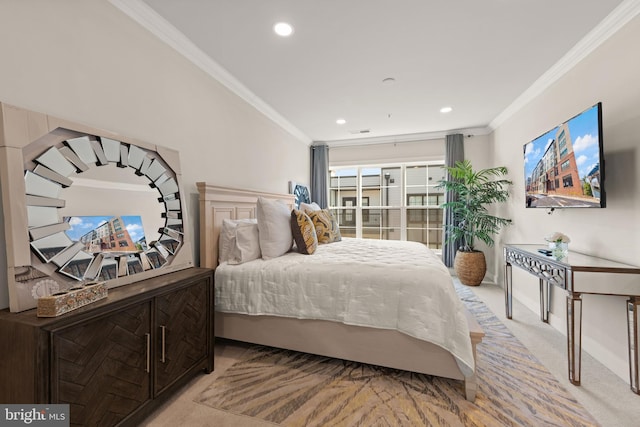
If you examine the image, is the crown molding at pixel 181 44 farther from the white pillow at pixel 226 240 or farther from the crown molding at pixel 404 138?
the crown molding at pixel 404 138

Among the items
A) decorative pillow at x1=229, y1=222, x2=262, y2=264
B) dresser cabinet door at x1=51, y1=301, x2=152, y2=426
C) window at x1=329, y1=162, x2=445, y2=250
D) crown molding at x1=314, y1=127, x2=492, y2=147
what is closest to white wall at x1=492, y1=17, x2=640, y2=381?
crown molding at x1=314, y1=127, x2=492, y2=147

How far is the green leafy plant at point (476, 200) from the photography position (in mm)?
3861

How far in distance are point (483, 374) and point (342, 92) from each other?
2914mm

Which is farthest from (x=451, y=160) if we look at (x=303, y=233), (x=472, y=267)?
(x=303, y=233)

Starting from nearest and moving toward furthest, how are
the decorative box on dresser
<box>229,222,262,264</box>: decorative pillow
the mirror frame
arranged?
the decorative box on dresser → the mirror frame → <box>229,222,262,264</box>: decorative pillow

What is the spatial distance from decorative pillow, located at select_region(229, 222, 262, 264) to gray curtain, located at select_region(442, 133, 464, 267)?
11.4 ft

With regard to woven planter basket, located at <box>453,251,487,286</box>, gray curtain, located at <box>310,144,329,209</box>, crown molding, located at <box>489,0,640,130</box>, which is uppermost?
crown molding, located at <box>489,0,640,130</box>

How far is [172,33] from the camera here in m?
2.01

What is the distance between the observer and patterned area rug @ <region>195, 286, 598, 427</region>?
4.72 feet

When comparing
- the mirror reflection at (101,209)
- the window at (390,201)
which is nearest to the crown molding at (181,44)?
the mirror reflection at (101,209)

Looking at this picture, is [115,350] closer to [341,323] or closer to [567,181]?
[341,323]

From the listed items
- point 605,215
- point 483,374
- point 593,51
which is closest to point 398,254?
point 483,374

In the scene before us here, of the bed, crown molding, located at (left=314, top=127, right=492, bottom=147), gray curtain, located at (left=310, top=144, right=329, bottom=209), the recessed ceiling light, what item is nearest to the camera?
the bed

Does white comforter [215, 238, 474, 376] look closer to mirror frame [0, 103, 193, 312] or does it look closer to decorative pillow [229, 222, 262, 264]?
decorative pillow [229, 222, 262, 264]
